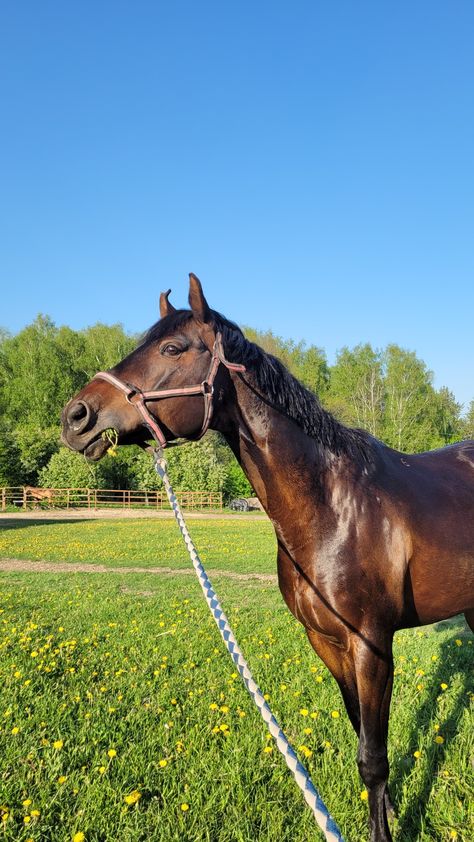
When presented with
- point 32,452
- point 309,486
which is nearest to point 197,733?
point 309,486

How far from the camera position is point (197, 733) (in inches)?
153

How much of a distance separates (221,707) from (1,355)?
59.3m

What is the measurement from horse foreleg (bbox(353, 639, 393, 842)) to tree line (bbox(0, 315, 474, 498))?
36.8 metres

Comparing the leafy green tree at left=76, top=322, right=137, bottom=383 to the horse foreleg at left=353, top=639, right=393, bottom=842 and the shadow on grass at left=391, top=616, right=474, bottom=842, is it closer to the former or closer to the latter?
the shadow on grass at left=391, top=616, right=474, bottom=842

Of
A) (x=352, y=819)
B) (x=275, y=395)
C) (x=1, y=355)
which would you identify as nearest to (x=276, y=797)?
(x=352, y=819)

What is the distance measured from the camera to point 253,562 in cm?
1348

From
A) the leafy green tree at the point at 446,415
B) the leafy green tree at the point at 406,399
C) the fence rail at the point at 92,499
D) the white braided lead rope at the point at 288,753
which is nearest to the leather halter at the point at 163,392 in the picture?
the white braided lead rope at the point at 288,753

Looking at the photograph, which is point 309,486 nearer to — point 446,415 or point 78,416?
point 78,416

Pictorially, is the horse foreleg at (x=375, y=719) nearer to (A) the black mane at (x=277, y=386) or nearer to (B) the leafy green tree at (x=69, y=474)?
(A) the black mane at (x=277, y=386)

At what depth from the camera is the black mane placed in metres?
2.63

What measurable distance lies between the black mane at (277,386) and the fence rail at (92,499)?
113ft

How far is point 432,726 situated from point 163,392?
3.50 metres

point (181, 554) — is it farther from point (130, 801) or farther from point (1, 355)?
point (1, 355)

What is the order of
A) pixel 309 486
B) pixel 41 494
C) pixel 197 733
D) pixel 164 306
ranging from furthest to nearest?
pixel 41 494 → pixel 197 733 → pixel 164 306 → pixel 309 486
